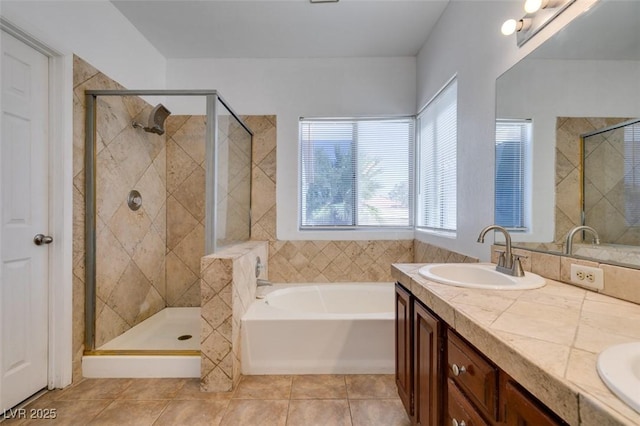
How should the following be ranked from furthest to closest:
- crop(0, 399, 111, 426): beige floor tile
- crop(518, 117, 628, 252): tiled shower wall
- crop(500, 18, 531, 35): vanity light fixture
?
1. crop(0, 399, 111, 426): beige floor tile
2. crop(500, 18, 531, 35): vanity light fixture
3. crop(518, 117, 628, 252): tiled shower wall

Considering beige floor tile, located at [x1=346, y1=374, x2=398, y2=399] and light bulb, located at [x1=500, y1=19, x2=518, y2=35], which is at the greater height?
light bulb, located at [x1=500, y1=19, x2=518, y2=35]

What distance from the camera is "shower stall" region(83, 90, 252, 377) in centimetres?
200

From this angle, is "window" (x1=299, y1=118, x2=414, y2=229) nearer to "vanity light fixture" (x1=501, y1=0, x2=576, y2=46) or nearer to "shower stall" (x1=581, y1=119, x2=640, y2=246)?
"vanity light fixture" (x1=501, y1=0, x2=576, y2=46)

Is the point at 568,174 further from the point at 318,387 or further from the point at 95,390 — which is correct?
the point at 95,390

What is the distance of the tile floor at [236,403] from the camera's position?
5.16ft

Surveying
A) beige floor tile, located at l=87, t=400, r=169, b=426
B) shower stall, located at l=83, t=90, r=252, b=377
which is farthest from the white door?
beige floor tile, located at l=87, t=400, r=169, b=426

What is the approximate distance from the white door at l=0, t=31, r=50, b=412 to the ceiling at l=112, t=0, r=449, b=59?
1018 mm

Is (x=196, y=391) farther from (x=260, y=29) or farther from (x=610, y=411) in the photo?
(x=260, y=29)

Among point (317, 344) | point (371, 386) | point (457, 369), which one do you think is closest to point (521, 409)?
point (457, 369)

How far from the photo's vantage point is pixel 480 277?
1.44 meters

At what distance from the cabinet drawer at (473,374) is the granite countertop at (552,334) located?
0.19ft

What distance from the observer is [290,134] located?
9.74 ft

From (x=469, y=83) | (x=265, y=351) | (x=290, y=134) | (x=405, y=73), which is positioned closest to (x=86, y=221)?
(x=265, y=351)
